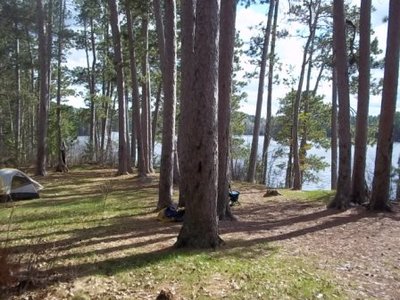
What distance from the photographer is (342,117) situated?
501 inches

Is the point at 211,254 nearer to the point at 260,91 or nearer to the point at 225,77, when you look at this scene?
the point at 225,77

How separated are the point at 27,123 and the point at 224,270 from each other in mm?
43577

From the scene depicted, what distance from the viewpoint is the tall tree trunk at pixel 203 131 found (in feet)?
24.0

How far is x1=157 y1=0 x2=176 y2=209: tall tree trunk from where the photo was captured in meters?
11.5

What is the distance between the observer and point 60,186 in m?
18.0

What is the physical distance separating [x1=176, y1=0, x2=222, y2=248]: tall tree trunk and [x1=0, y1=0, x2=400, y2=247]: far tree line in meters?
0.02

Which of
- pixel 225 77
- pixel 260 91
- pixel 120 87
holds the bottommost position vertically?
pixel 225 77

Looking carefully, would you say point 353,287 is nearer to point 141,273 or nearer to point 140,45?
point 141,273

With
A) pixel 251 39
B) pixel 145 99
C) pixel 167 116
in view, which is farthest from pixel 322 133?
pixel 167 116

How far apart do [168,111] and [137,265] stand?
18.7 ft

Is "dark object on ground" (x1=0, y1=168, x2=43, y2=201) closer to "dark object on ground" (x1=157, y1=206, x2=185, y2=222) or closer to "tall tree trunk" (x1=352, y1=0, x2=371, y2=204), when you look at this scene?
"dark object on ground" (x1=157, y1=206, x2=185, y2=222)

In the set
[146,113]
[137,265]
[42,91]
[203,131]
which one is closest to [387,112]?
[203,131]

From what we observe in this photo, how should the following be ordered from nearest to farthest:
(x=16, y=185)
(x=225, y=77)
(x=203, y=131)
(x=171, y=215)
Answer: (x=203, y=131) < (x=225, y=77) < (x=171, y=215) < (x=16, y=185)

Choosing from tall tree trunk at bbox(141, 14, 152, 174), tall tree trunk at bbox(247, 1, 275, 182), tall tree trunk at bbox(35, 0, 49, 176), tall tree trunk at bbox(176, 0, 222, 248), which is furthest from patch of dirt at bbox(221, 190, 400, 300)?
tall tree trunk at bbox(35, 0, 49, 176)
